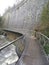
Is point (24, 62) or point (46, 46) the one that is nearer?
point (24, 62)

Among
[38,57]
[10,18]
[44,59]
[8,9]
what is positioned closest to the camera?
[44,59]

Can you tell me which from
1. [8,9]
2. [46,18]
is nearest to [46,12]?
[46,18]

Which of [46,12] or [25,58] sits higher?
[46,12]

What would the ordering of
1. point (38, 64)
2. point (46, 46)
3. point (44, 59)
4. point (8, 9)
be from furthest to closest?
1. point (8, 9)
2. point (46, 46)
3. point (44, 59)
4. point (38, 64)

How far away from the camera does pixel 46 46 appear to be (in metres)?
8.00

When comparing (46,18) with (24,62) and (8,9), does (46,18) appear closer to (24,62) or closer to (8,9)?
(24,62)

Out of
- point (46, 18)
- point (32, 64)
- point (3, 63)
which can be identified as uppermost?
point (46, 18)

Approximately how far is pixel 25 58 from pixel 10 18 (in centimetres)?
3883

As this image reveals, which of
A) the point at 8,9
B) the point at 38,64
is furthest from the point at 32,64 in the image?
the point at 8,9

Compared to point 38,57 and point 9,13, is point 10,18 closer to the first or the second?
point 9,13

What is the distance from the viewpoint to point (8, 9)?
1908 inches

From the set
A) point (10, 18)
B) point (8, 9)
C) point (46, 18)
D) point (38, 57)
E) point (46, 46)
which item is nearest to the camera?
point (38, 57)

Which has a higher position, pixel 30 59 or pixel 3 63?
Answer: pixel 30 59

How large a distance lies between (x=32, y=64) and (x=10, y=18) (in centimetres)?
3954
